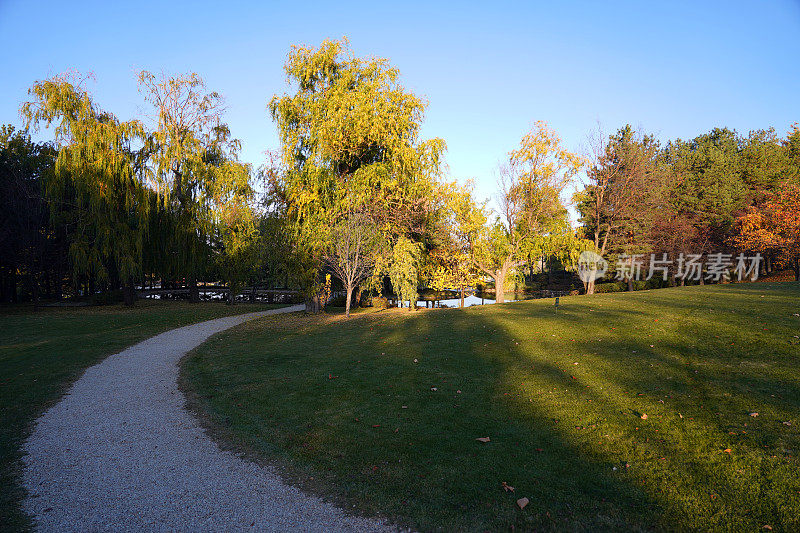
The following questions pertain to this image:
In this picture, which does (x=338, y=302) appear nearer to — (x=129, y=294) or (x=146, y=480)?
(x=129, y=294)

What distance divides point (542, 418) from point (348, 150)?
19.0m

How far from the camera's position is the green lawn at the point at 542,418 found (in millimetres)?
4598

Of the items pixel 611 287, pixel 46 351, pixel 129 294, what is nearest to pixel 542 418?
pixel 46 351

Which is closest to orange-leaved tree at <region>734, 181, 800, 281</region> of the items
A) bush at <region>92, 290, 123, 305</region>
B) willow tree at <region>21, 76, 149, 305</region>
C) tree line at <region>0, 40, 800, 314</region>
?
tree line at <region>0, 40, 800, 314</region>

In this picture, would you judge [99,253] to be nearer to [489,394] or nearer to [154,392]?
[154,392]

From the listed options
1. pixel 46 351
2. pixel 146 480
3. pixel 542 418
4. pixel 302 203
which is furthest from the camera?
pixel 302 203

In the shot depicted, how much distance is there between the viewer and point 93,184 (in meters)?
23.6

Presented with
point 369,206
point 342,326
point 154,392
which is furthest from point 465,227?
point 154,392

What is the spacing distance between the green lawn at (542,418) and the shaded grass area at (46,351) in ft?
8.42

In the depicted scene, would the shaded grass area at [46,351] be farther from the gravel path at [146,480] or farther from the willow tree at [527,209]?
the willow tree at [527,209]

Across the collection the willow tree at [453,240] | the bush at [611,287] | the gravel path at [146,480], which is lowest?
the gravel path at [146,480]

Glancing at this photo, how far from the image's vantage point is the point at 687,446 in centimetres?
565

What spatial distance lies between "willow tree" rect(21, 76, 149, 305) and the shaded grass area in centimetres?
359

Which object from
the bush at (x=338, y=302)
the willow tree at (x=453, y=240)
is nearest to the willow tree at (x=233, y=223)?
the bush at (x=338, y=302)
